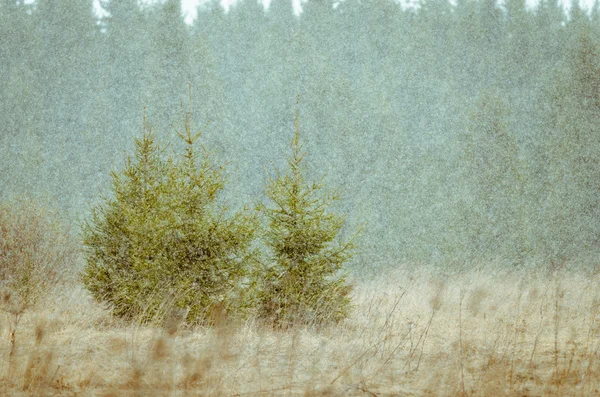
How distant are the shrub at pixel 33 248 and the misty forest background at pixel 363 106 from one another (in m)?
9.09

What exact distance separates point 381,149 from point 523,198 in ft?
24.9

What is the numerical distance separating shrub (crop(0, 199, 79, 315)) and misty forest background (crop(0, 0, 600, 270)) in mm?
9092

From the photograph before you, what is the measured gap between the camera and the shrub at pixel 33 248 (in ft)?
36.6

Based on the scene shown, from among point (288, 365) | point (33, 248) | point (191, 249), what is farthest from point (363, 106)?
point (288, 365)

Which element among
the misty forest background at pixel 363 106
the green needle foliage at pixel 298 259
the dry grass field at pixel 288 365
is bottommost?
the dry grass field at pixel 288 365

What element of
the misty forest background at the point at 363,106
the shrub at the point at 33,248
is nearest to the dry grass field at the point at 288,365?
the shrub at the point at 33,248

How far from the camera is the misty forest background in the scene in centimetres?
1773

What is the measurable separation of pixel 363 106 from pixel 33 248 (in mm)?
16469

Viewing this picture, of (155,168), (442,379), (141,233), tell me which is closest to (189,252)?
(141,233)

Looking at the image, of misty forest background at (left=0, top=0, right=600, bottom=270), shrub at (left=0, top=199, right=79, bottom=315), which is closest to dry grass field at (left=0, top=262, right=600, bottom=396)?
shrub at (left=0, top=199, right=79, bottom=315)

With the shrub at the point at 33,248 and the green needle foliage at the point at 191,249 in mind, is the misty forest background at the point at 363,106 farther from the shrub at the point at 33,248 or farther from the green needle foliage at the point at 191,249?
the green needle foliage at the point at 191,249

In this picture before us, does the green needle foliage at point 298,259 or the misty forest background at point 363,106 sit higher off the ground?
the misty forest background at point 363,106

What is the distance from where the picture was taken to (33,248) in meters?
11.8

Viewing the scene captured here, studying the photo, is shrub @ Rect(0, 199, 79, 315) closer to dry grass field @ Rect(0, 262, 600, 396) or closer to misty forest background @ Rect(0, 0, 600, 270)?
dry grass field @ Rect(0, 262, 600, 396)
